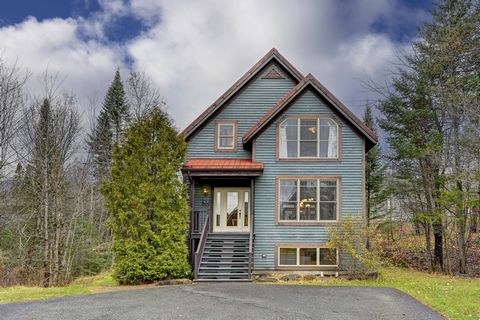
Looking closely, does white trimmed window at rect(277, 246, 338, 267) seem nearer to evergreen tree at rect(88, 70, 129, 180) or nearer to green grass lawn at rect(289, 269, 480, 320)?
green grass lawn at rect(289, 269, 480, 320)

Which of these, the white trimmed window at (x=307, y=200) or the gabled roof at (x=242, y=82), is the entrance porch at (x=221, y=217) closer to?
the white trimmed window at (x=307, y=200)

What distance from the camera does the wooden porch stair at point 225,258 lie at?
38.1 ft

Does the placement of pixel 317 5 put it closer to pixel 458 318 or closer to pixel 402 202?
pixel 402 202

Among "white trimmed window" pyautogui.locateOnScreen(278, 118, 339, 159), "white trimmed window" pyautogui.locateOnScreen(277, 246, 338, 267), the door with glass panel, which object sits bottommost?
"white trimmed window" pyautogui.locateOnScreen(277, 246, 338, 267)

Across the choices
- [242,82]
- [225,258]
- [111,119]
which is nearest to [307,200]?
[225,258]

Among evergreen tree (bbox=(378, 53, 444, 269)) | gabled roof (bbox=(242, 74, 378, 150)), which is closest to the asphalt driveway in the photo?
gabled roof (bbox=(242, 74, 378, 150))

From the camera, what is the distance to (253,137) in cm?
1365

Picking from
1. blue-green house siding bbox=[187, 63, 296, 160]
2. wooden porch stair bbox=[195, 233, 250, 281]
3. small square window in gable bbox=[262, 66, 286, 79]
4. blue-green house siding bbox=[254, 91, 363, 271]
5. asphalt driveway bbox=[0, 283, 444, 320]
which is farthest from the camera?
small square window in gable bbox=[262, 66, 286, 79]

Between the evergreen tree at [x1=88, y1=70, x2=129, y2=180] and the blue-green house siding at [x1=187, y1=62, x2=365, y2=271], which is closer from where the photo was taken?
the blue-green house siding at [x1=187, y1=62, x2=365, y2=271]

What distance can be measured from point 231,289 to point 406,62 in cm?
1331

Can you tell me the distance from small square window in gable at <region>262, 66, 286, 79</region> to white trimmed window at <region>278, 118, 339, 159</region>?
106 inches

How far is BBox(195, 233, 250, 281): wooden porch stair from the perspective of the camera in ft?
38.1

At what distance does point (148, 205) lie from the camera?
11.5m

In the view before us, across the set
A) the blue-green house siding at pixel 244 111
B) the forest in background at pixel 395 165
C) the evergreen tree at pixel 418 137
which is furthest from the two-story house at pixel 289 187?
the evergreen tree at pixel 418 137
